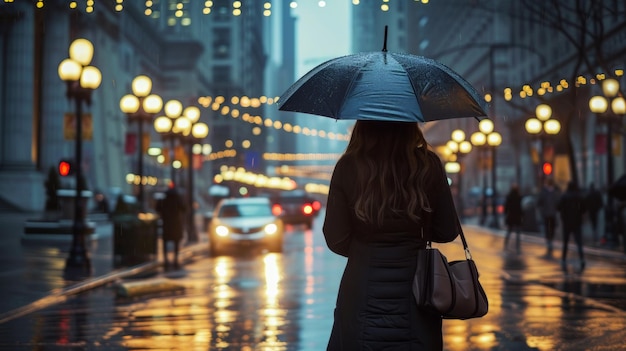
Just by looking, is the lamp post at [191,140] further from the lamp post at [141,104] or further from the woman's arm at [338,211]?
the woman's arm at [338,211]

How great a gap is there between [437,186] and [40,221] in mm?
27893

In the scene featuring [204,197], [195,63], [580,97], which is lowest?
[204,197]

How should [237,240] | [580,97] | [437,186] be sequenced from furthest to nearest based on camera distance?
[580,97], [237,240], [437,186]

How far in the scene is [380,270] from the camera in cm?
424

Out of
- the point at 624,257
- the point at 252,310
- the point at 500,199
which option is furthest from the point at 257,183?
the point at 252,310

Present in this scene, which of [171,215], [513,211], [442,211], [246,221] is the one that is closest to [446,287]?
[442,211]

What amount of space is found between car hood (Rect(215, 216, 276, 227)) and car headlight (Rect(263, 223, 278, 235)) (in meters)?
0.13

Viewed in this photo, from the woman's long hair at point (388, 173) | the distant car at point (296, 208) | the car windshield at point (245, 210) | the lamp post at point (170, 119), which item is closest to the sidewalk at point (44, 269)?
the car windshield at point (245, 210)

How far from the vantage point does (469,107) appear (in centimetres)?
509

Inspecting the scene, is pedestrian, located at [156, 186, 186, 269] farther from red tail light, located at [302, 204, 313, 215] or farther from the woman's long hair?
red tail light, located at [302, 204, 313, 215]

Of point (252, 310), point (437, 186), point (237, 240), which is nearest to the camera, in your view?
point (437, 186)

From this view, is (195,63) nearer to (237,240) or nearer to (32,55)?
(32,55)

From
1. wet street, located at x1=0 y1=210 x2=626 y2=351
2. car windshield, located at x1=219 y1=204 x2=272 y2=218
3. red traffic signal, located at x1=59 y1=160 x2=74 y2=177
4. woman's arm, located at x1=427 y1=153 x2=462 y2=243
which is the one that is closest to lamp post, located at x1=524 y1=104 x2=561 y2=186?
car windshield, located at x1=219 y1=204 x2=272 y2=218

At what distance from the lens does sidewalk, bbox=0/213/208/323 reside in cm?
1402
